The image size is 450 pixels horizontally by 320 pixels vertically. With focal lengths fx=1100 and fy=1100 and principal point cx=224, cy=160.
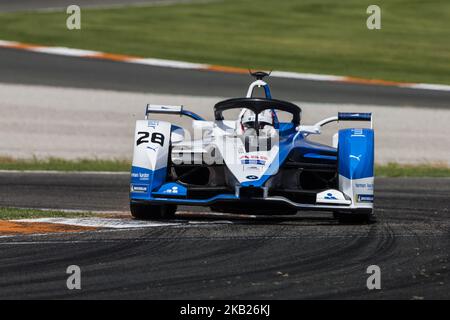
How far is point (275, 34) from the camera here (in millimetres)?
26078

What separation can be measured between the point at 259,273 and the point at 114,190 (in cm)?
705

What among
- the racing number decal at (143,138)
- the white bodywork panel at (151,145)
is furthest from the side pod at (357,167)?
the racing number decal at (143,138)

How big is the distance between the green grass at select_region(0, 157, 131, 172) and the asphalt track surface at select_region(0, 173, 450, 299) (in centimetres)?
582

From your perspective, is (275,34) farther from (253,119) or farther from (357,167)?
(357,167)

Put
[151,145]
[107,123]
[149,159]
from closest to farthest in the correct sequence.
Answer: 1. [149,159]
2. [151,145]
3. [107,123]

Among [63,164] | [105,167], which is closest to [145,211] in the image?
[105,167]

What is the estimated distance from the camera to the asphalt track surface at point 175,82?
18.8 metres

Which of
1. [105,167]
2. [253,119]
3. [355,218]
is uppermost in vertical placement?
[253,119]

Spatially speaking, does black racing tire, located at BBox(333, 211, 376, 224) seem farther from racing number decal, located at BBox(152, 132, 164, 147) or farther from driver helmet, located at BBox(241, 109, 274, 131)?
racing number decal, located at BBox(152, 132, 164, 147)

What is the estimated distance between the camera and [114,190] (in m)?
14.1

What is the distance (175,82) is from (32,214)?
9.12 meters

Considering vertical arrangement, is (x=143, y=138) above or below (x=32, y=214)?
above

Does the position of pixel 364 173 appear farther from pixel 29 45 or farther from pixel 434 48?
pixel 434 48

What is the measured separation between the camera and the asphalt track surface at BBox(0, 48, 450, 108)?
18781 millimetres
